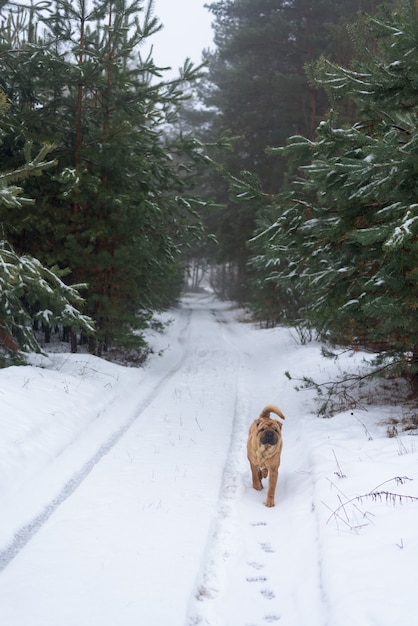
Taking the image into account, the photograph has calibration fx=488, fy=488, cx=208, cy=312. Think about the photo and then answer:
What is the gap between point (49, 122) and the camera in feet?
41.1

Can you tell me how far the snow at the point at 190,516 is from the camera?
365cm

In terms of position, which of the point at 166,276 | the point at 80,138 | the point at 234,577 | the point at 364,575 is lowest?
the point at 234,577

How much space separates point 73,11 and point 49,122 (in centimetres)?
269

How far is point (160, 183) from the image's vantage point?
47.9 ft

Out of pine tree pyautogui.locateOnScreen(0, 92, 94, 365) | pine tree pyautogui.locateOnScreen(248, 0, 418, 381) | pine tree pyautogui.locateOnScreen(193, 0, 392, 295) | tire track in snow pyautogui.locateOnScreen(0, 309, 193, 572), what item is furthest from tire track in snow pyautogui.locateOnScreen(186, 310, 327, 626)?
pine tree pyautogui.locateOnScreen(193, 0, 392, 295)

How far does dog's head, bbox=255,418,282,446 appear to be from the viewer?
5792 mm

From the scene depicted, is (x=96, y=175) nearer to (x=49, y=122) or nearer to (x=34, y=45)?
(x=49, y=122)

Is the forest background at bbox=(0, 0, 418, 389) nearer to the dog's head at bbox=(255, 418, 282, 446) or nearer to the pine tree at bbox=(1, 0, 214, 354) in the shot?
the pine tree at bbox=(1, 0, 214, 354)

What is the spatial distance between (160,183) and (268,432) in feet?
34.5

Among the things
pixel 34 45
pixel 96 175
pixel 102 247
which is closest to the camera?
pixel 34 45

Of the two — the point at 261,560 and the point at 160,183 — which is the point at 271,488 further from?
the point at 160,183

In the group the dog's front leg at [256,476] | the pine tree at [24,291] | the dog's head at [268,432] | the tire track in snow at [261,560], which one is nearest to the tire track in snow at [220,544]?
the tire track in snow at [261,560]

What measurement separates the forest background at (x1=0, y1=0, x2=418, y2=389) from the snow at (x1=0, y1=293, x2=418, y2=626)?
5.88 feet

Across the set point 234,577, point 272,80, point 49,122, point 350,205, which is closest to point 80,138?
point 49,122
